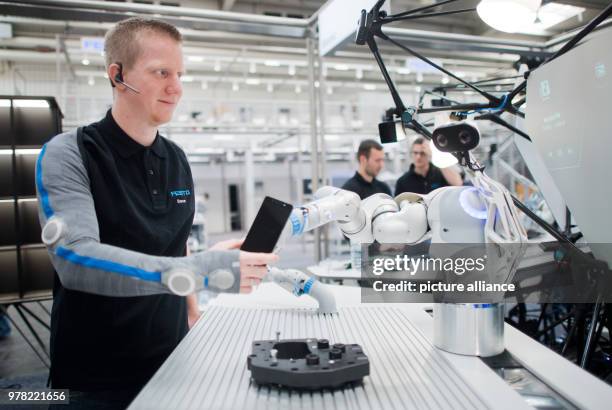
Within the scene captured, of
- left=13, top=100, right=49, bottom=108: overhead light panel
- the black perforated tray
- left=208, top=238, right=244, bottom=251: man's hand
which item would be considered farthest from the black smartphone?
left=13, top=100, right=49, bottom=108: overhead light panel

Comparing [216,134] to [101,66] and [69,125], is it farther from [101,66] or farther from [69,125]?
[101,66]

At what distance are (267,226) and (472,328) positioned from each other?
45 cm

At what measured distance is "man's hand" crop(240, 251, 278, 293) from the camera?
725mm

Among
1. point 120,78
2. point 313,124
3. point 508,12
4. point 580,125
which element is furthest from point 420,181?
point 120,78

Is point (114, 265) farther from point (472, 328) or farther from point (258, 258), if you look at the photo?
point (472, 328)

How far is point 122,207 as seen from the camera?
0.96 metres

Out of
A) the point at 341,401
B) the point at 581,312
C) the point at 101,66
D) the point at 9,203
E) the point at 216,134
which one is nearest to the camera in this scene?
the point at 341,401

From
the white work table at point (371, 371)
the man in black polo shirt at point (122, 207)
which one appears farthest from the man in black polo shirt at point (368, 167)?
the man in black polo shirt at point (122, 207)

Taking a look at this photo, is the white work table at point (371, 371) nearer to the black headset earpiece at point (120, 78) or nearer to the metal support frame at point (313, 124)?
the black headset earpiece at point (120, 78)

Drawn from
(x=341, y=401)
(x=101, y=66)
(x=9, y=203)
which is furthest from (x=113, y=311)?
(x=101, y=66)

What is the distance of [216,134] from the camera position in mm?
8125

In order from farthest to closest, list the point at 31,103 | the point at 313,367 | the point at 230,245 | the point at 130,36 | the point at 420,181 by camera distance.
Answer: the point at 420,181, the point at 31,103, the point at 130,36, the point at 230,245, the point at 313,367

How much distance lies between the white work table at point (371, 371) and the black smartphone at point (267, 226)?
0.74 ft

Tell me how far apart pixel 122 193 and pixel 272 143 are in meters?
9.36
